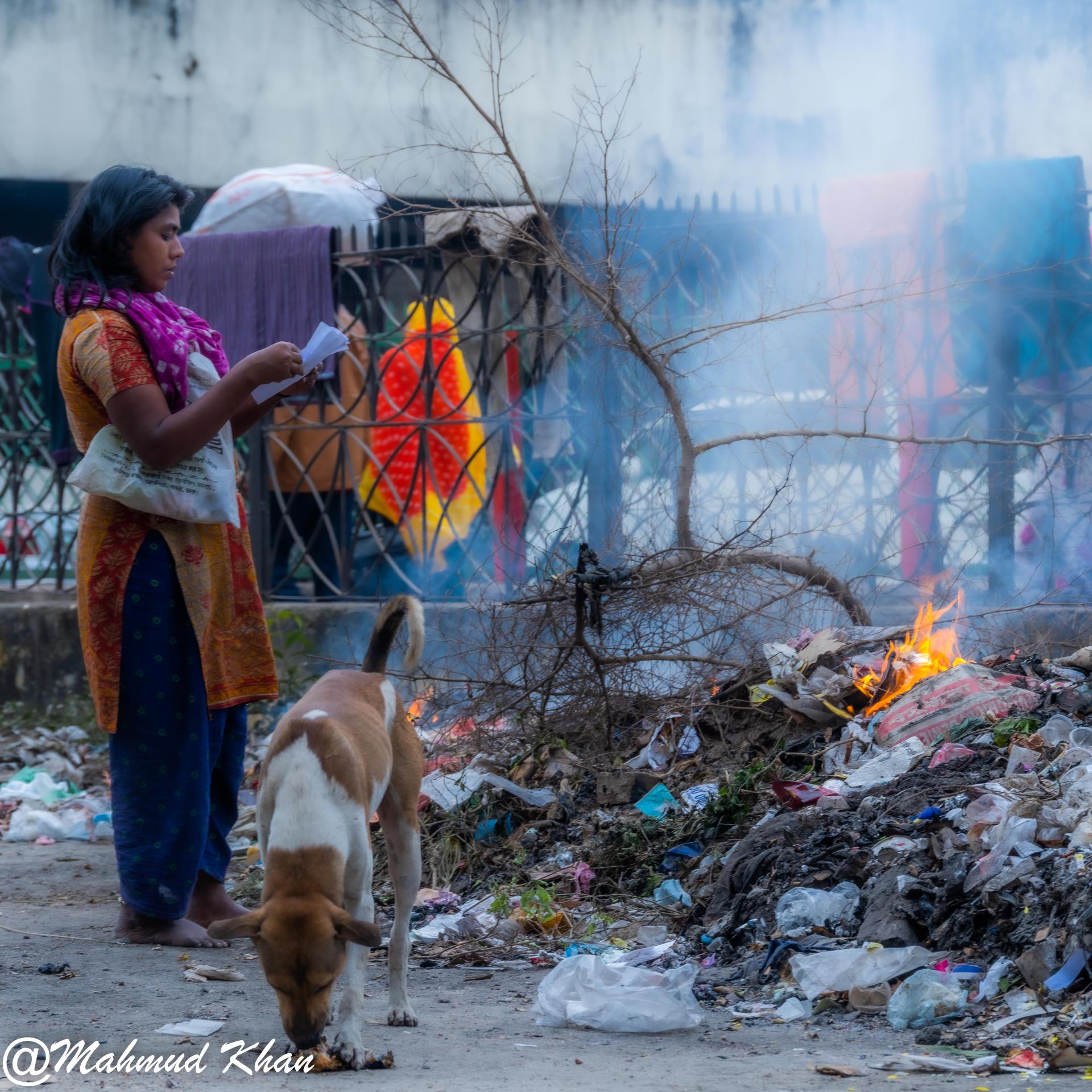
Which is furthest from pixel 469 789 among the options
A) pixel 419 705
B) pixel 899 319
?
pixel 899 319

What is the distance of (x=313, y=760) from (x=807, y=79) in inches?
411

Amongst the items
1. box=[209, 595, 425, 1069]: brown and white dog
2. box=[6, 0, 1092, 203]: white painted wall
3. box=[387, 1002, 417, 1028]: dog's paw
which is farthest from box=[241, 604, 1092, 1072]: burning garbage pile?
box=[6, 0, 1092, 203]: white painted wall

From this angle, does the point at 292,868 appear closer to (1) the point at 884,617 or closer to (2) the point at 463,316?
(1) the point at 884,617

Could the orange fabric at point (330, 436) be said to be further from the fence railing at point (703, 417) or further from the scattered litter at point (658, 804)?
the scattered litter at point (658, 804)

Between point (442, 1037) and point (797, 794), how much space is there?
1.81 meters

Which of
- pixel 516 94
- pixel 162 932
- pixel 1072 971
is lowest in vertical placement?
pixel 162 932

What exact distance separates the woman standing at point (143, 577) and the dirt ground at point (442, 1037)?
0.32 m

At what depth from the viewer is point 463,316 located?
7539 millimetres

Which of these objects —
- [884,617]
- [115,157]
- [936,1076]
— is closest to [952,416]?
[884,617]

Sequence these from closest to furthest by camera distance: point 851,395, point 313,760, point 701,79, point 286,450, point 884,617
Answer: point 313,760
point 884,617
point 851,395
point 286,450
point 701,79

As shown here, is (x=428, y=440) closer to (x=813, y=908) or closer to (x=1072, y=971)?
(x=813, y=908)

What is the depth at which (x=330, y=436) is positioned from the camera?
26.3 ft

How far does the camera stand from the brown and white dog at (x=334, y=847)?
9.03 ft

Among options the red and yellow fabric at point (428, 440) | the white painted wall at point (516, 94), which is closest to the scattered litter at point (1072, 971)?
the red and yellow fabric at point (428, 440)
